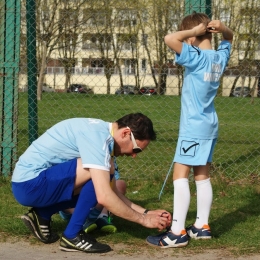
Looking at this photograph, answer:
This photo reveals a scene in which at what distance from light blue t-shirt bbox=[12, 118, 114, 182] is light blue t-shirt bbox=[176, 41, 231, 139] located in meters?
0.64

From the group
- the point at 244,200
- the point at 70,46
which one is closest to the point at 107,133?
the point at 244,200

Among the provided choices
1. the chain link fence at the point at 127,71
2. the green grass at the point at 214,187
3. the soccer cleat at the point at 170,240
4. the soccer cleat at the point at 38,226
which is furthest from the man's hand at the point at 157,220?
the chain link fence at the point at 127,71

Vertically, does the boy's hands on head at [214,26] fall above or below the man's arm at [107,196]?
above

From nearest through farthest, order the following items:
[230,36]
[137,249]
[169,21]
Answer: [137,249] < [230,36] < [169,21]

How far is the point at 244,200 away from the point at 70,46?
6.81 m

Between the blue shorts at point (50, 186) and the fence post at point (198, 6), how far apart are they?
9.55ft

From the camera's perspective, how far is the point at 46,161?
430 cm

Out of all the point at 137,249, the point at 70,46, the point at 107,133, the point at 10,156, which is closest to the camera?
the point at 107,133

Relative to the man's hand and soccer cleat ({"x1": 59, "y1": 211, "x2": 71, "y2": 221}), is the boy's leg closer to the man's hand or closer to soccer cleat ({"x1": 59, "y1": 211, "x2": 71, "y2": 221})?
the man's hand

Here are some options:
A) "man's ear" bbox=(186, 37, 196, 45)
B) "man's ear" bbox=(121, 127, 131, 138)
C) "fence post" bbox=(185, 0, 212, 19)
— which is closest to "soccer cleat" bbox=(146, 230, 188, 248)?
"man's ear" bbox=(121, 127, 131, 138)

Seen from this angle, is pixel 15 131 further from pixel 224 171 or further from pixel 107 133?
pixel 107 133

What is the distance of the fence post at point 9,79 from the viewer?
690cm

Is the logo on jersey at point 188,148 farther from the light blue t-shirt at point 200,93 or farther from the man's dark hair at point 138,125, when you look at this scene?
the man's dark hair at point 138,125

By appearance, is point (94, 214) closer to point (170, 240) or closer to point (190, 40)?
point (170, 240)
